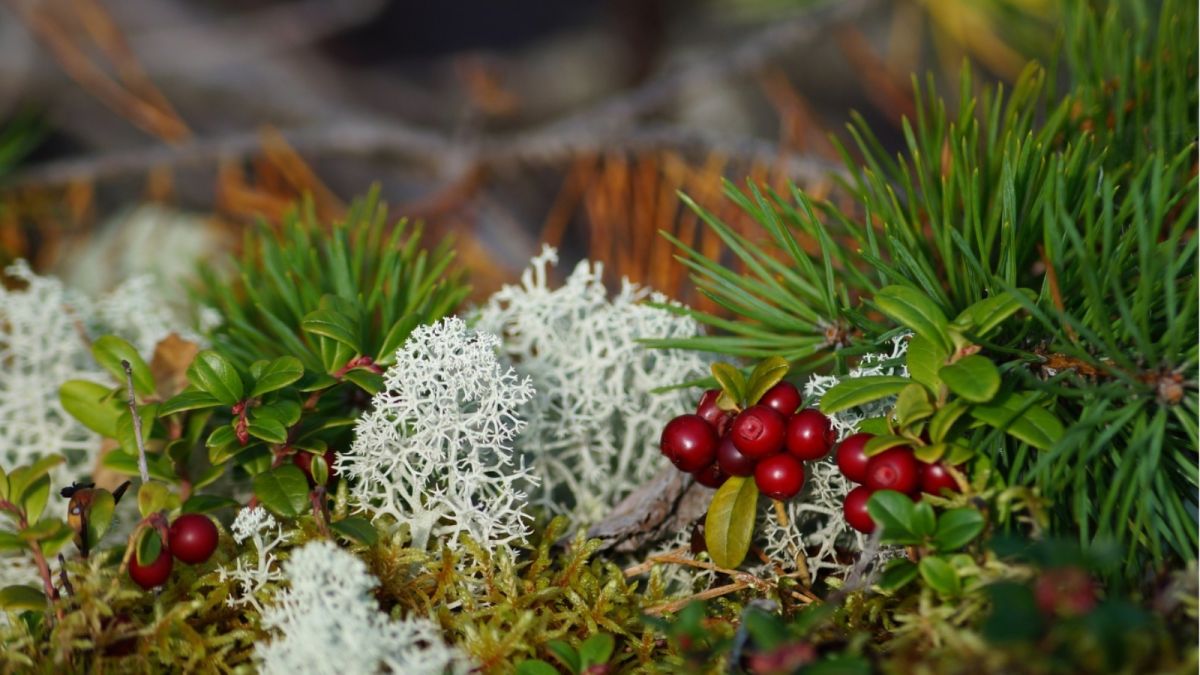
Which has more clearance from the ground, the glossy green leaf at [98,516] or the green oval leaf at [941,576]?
the glossy green leaf at [98,516]

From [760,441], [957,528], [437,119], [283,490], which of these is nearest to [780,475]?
[760,441]

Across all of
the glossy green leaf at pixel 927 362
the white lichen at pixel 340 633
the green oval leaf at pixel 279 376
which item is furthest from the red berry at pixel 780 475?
the green oval leaf at pixel 279 376

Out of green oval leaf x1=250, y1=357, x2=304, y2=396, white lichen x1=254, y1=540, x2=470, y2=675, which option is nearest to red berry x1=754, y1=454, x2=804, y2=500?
white lichen x1=254, y1=540, x2=470, y2=675

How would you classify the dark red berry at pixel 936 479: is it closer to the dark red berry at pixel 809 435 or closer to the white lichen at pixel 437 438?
the dark red berry at pixel 809 435

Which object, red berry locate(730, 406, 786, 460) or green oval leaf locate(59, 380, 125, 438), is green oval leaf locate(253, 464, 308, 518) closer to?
green oval leaf locate(59, 380, 125, 438)

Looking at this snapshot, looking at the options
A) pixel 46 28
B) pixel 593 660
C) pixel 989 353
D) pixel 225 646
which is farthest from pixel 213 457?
pixel 46 28

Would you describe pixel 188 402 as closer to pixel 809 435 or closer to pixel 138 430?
pixel 138 430

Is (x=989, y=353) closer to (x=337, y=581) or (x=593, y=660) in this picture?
(x=593, y=660)
